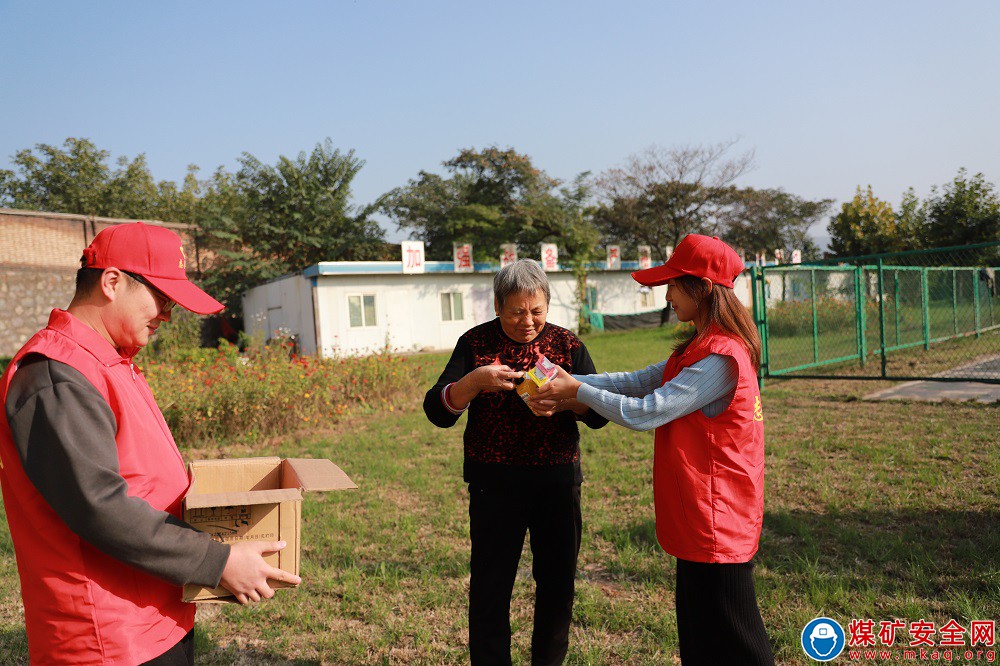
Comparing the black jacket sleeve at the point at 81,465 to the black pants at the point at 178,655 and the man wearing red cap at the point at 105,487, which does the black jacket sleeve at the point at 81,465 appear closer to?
the man wearing red cap at the point at 105,487

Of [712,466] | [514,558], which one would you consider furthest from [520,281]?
[514,558]

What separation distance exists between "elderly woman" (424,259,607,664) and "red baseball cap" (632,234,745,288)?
55 centimetres

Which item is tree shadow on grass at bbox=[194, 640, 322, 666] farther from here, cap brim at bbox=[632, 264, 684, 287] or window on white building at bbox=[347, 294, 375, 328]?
window on white building at bbox=[347, 294, 375, 328]

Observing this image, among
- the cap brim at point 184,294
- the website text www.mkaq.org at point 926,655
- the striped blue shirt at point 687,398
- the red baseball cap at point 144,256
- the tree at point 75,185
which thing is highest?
the tree at point 75,185

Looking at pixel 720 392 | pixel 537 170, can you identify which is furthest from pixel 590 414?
pixel 537 170

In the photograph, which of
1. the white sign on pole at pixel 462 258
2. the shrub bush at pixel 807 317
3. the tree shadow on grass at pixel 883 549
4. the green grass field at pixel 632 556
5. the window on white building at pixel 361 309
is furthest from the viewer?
the white sign on pole at pixel 462 258

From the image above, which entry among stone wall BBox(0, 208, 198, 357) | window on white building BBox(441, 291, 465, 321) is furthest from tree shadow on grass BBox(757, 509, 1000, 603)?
stone wall BBox(0, 208, 198, 357)

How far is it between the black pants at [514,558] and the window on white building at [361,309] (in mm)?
17323

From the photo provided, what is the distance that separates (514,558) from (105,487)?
162cm

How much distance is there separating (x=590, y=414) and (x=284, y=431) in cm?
623

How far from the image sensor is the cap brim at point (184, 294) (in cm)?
147

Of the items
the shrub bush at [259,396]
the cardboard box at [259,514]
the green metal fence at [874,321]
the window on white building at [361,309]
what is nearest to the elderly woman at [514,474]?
the cardboard box at [259,514]

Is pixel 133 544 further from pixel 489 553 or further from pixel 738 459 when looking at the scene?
pixel 738 459

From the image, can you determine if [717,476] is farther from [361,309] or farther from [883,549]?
[361,309]
